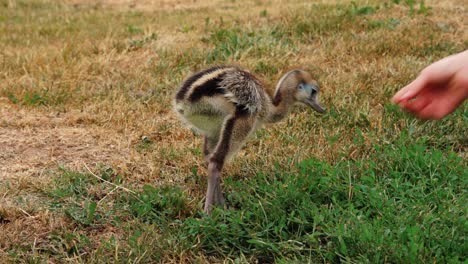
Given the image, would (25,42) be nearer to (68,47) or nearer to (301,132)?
(68,47)

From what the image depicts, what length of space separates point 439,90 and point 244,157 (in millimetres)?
2353

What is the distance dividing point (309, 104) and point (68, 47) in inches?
177

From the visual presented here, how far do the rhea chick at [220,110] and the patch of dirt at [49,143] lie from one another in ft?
2.92

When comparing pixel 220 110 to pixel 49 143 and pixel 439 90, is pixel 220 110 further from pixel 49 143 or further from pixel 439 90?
pixel 49 143

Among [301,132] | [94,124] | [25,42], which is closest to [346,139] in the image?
[301,132]

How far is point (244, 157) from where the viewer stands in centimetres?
527

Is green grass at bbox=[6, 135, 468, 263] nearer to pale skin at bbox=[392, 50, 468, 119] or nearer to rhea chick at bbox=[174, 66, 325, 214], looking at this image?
rhea chick at bbox=[174, 66, 325, 214]

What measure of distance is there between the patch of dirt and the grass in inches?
0.8

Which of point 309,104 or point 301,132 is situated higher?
point 309,104

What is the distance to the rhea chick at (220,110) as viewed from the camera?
4453 millimetres

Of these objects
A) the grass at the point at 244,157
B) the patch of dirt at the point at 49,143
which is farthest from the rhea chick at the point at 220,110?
the patch of dirt at the point at 49,143

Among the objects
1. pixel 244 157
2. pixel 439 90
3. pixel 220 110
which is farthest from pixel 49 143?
pixel 439 90

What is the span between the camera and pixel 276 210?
413 cm

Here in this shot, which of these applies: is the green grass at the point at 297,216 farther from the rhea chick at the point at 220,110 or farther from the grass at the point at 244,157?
the rhea chick at the point at 220,110
